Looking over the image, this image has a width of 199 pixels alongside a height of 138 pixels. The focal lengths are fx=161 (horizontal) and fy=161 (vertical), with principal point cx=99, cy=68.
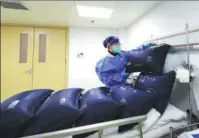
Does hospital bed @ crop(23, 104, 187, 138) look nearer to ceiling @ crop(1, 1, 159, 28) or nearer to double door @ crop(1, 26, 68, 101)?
ceiling @ crop(1, 1, 159, 28)

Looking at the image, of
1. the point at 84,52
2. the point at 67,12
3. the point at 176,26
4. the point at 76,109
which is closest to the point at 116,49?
the point at 176,26

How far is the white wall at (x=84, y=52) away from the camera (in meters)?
4.06

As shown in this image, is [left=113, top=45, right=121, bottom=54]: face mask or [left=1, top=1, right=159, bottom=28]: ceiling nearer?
[left=113, top=45, right=121, bottom=54]: face mask

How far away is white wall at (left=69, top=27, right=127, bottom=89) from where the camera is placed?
160 inches

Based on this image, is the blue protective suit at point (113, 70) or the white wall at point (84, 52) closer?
the blue protective suit at point (113, 70)

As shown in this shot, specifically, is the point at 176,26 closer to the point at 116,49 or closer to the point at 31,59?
the point at 116,49

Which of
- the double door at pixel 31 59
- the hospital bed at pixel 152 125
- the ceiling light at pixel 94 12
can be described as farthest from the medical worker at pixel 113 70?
the double door at pixel 31 59

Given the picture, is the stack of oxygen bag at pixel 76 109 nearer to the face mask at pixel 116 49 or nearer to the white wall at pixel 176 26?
the white wall at pixel 176 26

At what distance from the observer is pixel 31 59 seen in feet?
13.1

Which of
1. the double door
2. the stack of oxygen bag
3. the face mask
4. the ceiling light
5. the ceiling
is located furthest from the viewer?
the double door

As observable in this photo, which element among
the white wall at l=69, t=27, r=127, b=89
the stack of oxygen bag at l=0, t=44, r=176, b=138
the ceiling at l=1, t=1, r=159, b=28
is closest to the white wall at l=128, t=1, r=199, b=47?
the ceiling at l=1, t=1, r=159, b=28

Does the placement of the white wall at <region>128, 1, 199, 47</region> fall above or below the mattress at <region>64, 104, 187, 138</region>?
above

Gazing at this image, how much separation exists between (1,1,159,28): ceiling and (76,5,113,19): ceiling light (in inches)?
3.5

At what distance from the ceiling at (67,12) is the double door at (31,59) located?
319 millimetres
